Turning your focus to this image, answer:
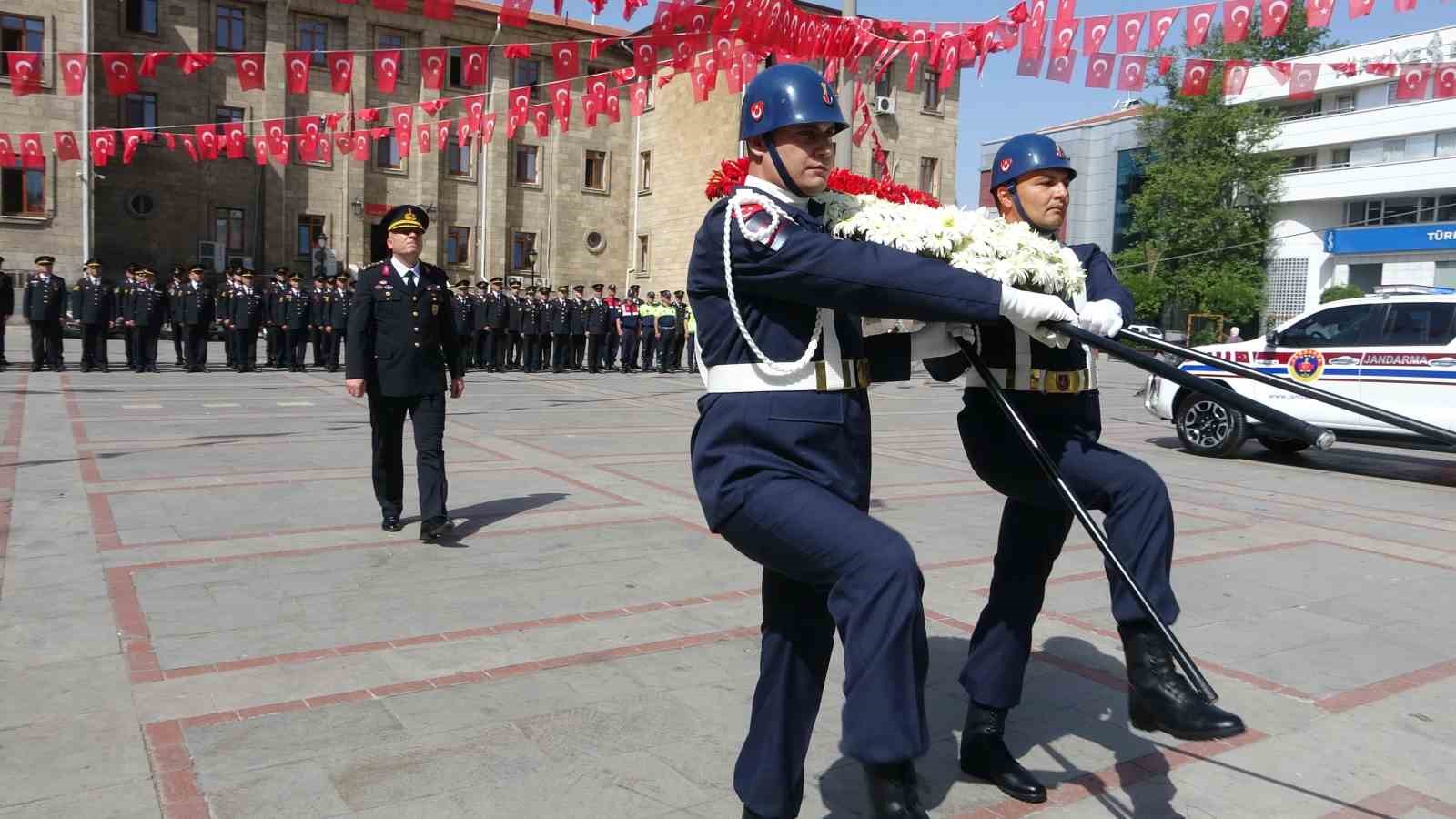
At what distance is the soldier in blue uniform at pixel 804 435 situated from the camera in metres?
2.44

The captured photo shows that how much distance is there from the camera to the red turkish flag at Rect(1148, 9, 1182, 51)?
1198cm

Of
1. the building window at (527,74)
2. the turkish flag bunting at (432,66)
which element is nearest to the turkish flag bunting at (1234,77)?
the turkish flag bunting at (432,66)

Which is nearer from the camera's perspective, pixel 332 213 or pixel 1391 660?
pixel 1391 660

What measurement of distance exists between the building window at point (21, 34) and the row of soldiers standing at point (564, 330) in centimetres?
1604

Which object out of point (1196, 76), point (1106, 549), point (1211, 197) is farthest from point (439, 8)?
point (1211, 197)

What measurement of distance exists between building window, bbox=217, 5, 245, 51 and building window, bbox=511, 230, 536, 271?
11.1 meters

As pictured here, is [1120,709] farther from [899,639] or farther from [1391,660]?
[899,639]

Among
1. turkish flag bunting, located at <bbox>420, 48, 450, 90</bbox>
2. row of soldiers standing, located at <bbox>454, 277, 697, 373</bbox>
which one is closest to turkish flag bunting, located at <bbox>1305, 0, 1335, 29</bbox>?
turkish flag bunting, located at <bbox>420, 48, 450, 90</bbox>

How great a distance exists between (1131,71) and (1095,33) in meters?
0.92

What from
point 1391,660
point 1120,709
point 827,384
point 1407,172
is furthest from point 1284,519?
point 1407,172

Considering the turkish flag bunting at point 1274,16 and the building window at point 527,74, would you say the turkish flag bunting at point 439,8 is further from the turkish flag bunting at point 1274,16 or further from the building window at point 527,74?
the building window at point 527,74

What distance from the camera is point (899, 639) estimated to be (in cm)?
241

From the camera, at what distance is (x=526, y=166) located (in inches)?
1633

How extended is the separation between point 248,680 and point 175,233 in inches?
1406
